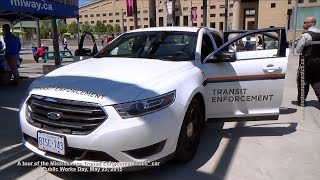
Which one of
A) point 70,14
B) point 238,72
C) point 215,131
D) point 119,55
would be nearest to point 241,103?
point 238,72

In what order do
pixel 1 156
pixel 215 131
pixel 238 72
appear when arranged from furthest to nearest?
pixel 215 131 → pixel 238 72 → pixel 1 156

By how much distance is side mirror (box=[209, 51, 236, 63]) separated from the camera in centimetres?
462

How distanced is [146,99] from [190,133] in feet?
3.40

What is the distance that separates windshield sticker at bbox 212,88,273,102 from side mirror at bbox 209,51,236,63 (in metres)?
0.44

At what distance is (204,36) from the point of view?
522 centimetres

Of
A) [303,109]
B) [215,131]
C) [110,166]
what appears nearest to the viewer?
[110,166]

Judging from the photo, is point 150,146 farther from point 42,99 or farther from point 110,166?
point 42,99

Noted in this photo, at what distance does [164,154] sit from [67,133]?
3.25 ft

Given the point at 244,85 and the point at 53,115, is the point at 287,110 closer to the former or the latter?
the point at 244,85

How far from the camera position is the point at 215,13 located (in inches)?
4018

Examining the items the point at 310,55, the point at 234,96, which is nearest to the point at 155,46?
the point at 234,96

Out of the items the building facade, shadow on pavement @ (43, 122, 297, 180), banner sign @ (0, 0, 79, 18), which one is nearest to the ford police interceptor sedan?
shadow on pavement @ (43, 122, 297, 180)

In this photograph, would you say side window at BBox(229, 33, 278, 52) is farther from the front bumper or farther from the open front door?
the front bumper

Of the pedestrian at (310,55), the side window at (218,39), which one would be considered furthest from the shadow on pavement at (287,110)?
the side window at (218,39)
